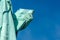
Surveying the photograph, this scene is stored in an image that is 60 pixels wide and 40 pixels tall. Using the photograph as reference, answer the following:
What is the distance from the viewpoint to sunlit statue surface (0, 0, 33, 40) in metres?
20.6

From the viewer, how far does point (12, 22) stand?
69.4 feet

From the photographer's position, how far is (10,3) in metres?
21.9

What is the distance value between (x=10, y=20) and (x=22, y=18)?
2.62 ft

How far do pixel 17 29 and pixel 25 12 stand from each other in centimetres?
131

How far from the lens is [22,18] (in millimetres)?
21688

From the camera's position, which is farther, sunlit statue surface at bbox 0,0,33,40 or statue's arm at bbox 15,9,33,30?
statue's arm at bbox 15,9,33,30

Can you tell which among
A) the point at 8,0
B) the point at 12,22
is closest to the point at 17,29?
the point at 12,22

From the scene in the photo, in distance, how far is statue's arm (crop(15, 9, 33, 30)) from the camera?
2142 cm

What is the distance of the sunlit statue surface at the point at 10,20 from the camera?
20.6m

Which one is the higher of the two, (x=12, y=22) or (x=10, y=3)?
(x=10, y=3)

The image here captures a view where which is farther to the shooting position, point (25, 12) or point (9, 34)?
point (25, 12)

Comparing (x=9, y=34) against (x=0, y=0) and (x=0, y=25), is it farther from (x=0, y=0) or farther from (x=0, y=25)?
(x=0, y=0)

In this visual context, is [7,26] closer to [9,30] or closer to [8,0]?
[9,30]

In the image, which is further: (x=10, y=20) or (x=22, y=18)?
(x=22, y=18)
